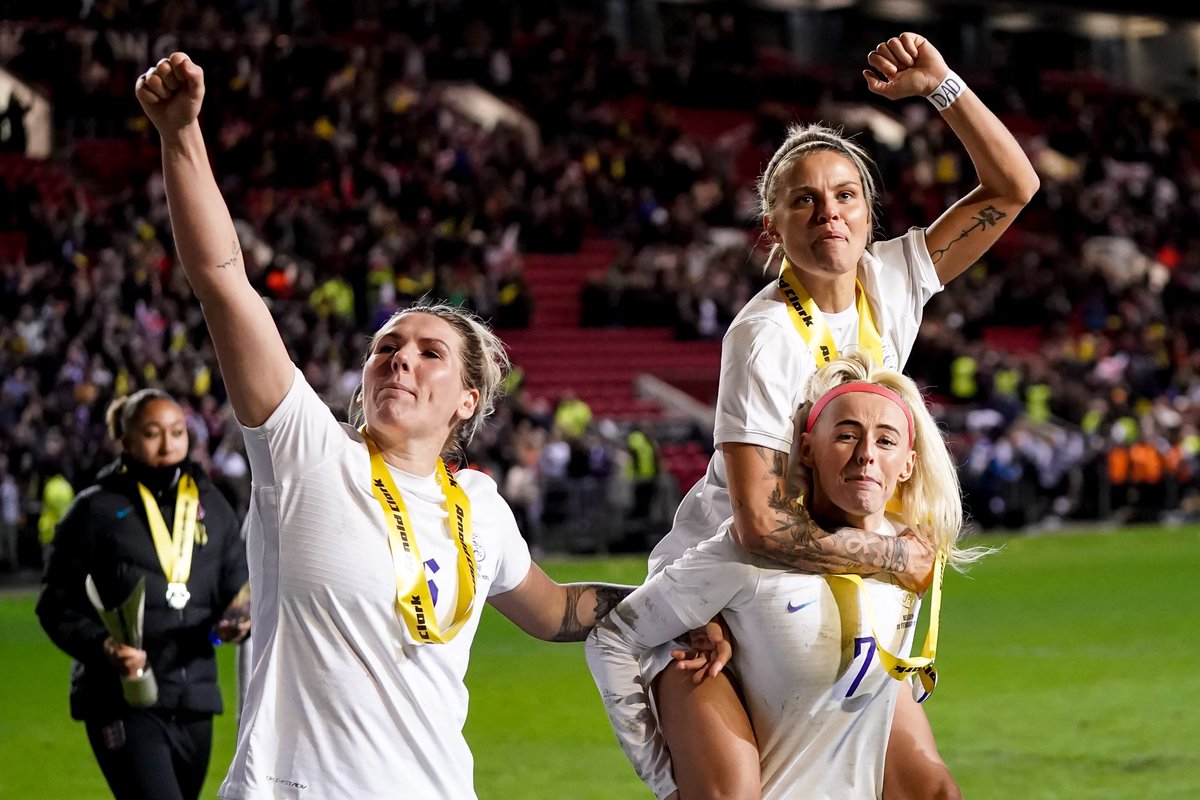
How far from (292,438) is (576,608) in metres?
1.04

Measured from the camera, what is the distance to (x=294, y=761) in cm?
354

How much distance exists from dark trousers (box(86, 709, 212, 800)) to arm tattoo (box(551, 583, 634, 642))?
204cm

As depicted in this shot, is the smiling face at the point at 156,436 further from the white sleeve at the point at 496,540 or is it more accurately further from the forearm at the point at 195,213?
the forearm at the point at 195,213

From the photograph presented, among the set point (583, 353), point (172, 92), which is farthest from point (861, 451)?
point (583, 353)

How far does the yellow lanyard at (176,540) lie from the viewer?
19.8 feet

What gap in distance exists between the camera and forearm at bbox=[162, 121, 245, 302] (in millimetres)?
3441

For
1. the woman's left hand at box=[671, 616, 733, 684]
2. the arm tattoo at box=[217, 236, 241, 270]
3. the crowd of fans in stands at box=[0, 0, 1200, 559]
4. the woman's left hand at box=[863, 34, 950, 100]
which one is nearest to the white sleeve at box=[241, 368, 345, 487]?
the arm tattoo at box=[217, 236, 241, 270]

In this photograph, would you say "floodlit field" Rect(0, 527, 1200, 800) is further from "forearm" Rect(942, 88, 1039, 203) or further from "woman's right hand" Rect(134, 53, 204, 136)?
"woman's right hand" Rect(134, 53, 204, 136)

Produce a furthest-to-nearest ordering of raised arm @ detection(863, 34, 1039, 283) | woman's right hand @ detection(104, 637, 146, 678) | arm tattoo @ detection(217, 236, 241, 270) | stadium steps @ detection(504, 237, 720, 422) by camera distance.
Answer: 1. stadium steps @ detection(504, 237, 720, 422)
2. woman's right hand @ detection(104, 637, 146, 678)
3. raised arm @ detection(863, 34, 1039, 283)
4. arm tattoo @ detection(217, 236, 241, 270)

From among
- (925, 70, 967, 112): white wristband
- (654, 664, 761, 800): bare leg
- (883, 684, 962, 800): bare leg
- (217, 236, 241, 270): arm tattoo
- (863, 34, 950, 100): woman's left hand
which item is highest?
(863, 34, 950, 100): woman's left hand

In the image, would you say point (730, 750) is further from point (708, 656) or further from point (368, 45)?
point (368, 45)

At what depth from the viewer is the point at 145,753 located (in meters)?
5.76

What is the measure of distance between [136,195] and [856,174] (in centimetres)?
2136

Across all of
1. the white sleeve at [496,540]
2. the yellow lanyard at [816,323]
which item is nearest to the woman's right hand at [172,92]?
the white sleeve at [496,540]
